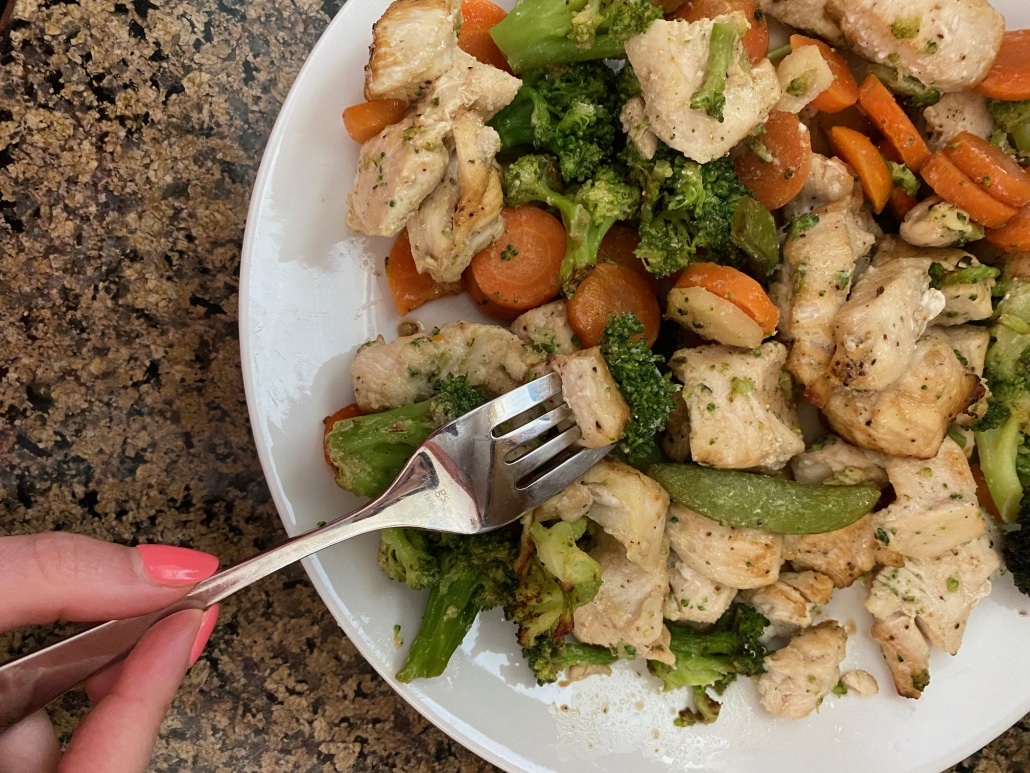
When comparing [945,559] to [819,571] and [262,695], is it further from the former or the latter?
[262,695]

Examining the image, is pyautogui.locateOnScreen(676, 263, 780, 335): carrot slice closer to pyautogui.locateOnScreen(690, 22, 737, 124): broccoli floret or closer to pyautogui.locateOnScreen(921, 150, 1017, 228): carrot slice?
pyautogui.locateOnScreen(690, 22, 737, 124): broccoli floret

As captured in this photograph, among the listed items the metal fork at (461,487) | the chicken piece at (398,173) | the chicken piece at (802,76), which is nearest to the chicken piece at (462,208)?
the chicken piece at (398,173)

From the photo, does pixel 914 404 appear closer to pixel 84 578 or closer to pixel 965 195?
pixel 965 195

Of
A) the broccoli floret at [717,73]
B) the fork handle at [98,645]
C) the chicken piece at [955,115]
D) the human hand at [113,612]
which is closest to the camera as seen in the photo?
the human hand at [113,612]

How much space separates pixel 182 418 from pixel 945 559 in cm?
225

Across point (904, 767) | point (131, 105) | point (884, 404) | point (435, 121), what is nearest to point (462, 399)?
point (435, 121)

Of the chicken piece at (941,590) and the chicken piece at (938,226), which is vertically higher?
the chicken piece at (938,226)

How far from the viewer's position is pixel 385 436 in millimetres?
1858

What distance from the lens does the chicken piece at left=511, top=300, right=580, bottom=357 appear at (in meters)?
2.00

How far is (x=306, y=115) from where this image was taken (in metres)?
1.91

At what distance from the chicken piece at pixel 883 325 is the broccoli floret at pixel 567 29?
892mm

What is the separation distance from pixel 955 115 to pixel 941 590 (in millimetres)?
1318

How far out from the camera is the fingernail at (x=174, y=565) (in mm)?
1596

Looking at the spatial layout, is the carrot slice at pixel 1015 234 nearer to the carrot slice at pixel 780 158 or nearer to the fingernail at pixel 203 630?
the carrot slice at pixel 780 158
